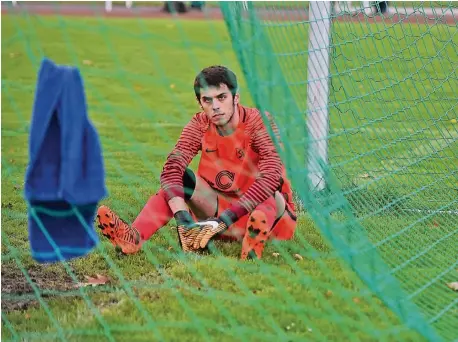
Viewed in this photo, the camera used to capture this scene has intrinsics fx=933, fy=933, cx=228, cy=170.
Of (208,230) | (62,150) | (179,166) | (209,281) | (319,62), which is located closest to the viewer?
(62,150)

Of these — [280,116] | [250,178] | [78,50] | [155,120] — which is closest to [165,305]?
[280,116]

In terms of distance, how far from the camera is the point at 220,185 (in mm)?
4676

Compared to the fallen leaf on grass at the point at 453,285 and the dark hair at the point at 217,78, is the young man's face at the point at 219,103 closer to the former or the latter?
the dark hair at the point at 217,78

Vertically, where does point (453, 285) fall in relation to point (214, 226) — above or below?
below

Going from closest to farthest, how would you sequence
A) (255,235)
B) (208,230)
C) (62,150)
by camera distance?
(62,150) < (255,235) < (208,230)

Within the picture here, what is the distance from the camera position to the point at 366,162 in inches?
213

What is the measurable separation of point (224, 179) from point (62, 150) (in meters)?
1.54

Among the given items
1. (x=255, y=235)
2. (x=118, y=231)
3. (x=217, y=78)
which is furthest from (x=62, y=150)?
(x=217, y=78)

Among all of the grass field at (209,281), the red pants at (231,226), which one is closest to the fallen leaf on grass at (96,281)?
the grass field at (209,281)

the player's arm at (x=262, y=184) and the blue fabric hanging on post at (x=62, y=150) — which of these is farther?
the player's arm at (x=262, y=184)

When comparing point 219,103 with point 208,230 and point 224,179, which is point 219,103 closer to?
point 224,179

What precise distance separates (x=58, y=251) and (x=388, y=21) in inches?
149

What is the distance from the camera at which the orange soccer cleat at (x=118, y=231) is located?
4227mm

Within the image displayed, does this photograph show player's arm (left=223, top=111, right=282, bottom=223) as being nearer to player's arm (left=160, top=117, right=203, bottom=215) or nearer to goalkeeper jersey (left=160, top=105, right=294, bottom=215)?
goalkeeper jersey (left=160, top=105, right=294, bottom=215)
